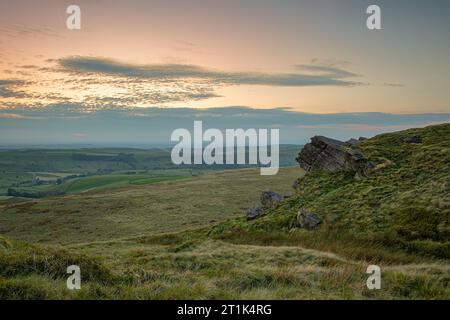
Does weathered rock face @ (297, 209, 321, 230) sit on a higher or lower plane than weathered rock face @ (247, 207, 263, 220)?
higher

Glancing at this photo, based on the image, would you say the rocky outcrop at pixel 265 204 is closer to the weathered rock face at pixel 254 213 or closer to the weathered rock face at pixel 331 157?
the weathered rock face at pixel 254 213

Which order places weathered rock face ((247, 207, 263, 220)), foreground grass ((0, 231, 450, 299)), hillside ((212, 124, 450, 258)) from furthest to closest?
weathered rock face ((247, 207, 263, 220)), hillside ((212, 124, 450, 258)), foreground grass ((0, 231, 450, 299))

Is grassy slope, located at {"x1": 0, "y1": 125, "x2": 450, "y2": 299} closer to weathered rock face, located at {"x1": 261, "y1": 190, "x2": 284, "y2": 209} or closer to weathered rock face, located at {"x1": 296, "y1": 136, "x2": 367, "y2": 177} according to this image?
weathered rock face, located at {"x1": 296, "y1": 136, "x2": 367, "y2": 177}

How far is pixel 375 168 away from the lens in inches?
1305

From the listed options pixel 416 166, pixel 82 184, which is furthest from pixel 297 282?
pixel 82 184

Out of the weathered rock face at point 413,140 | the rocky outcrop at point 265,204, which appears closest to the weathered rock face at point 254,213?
the rocky outcrop at point 265,204

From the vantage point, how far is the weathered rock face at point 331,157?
34594mm

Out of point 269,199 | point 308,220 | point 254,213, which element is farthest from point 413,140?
point 308,220

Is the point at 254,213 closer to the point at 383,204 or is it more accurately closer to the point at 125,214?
the point at 383,204

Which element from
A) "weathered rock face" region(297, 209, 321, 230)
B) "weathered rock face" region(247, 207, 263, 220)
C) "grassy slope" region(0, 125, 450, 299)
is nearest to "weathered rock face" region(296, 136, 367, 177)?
"grassy slope" region(0, 125, 450, 299)

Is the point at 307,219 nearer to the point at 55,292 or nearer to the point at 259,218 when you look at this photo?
the point at 259,218

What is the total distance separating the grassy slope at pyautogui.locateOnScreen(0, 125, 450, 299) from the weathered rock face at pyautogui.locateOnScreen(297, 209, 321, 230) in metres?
0.80

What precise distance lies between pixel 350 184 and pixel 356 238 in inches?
420

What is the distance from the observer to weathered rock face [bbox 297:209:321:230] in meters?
26.2
